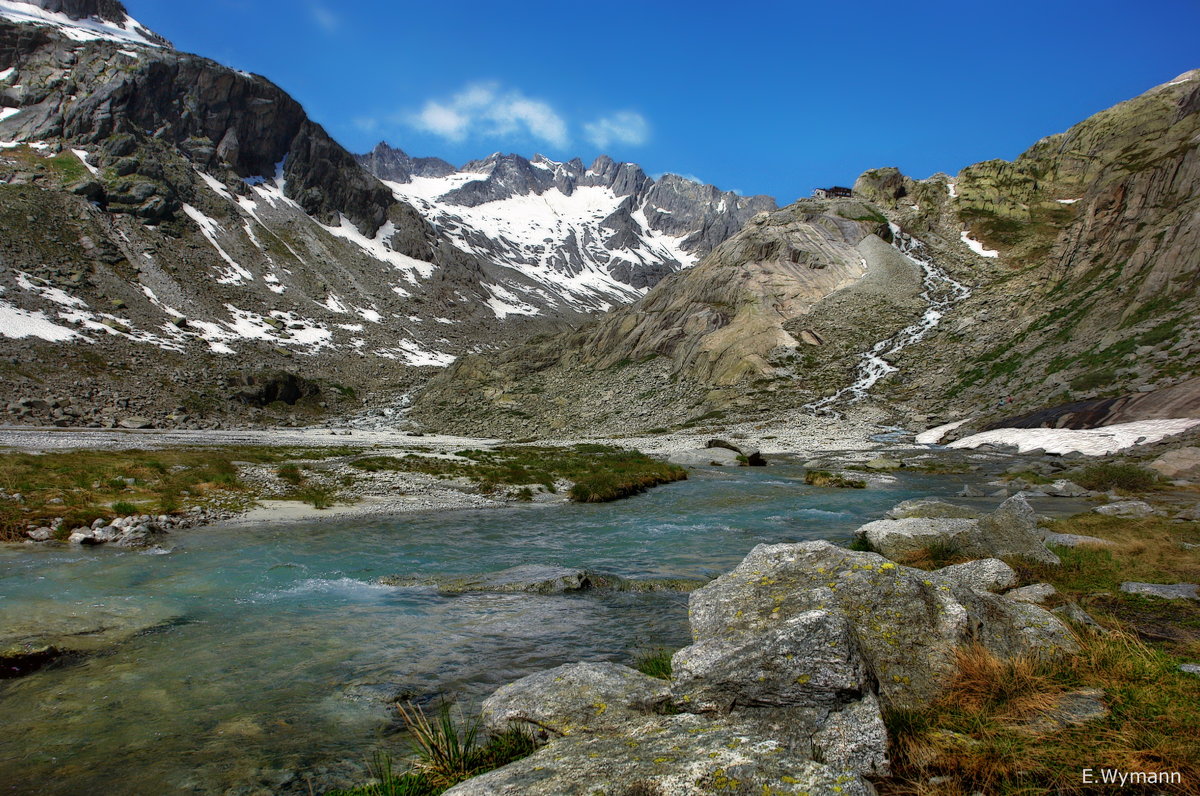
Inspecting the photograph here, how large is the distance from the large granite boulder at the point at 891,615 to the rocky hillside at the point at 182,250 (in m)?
77.8

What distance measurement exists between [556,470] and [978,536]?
91.9 ft

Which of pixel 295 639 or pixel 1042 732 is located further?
pixel 295 639

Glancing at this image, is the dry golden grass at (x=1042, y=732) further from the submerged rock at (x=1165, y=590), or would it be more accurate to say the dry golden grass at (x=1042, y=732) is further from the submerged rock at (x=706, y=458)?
the submerged rock at (x=706, y=458)

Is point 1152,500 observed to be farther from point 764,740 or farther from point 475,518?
point 475,518

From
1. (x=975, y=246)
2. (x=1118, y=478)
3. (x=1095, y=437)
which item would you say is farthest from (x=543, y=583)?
(x=975, y=246)

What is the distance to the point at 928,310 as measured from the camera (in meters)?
83.2

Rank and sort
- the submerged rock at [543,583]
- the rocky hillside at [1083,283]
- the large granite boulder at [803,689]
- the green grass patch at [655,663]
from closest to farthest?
the large granite boulder at [803,689] < the green grass patch at [655,663] < the submerged rock at [543,583] < the rocky hillside at [1083,283]

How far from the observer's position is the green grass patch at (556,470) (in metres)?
30.5

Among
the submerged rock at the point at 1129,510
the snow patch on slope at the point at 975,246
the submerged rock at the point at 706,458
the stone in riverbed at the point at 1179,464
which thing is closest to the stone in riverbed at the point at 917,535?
the submerged rock at the point at 1129,510

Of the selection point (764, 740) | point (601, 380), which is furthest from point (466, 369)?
point (764, 740)

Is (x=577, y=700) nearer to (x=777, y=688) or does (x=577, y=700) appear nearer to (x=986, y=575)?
(x=777, y=688)

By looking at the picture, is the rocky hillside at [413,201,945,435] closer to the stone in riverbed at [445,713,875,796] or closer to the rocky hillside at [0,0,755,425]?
the rocky hillside at [0,0,755,425]

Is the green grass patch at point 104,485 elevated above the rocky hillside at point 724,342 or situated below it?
below

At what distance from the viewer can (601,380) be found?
297 feet
